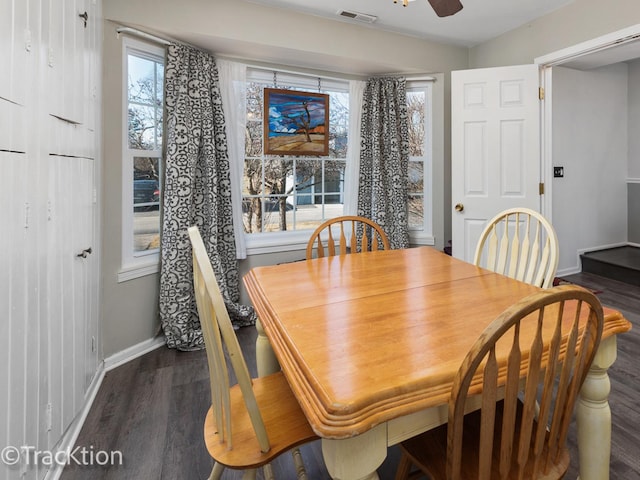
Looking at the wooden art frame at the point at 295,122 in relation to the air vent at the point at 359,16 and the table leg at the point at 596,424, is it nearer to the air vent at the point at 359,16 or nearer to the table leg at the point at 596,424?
the air vent at the point at 359,16

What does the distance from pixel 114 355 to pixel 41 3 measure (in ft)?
6.54

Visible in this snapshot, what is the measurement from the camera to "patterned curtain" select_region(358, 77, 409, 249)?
338 cm

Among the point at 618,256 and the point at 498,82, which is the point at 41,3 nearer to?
the point at 498,82

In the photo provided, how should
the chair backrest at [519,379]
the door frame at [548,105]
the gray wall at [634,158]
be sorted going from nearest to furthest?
the chair backrest at [519,379] → the door frame at [548,105] → the gray wall at [634,158]

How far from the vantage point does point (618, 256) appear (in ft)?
13.8

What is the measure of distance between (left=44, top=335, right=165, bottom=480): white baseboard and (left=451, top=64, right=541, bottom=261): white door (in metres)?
2.77

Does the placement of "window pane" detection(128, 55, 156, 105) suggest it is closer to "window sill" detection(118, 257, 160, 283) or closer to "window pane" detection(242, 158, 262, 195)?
"window pane" detection(242, 158, 262, 195)

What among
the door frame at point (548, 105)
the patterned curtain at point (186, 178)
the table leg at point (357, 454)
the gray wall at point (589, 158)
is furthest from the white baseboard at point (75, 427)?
the gray wall at point (589, 158)

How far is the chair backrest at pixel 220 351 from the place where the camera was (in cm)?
81

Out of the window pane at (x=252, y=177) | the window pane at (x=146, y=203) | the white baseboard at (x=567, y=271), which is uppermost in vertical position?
the window pane at (x=252, y=177)

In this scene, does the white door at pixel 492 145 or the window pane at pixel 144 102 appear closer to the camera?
the window pane at pixel 144 102

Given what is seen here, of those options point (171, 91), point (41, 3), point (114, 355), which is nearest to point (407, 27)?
point (171, 91)

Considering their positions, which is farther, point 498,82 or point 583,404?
point 498,82

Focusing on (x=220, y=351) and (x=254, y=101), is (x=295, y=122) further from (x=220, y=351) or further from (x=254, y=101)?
(x=220, y=351)
